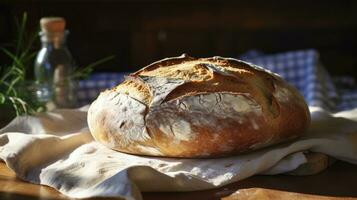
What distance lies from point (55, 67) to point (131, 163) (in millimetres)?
436

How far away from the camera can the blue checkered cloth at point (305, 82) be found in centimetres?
163

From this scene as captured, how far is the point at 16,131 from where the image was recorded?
894 millimetres

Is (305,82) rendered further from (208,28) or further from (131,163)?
(131,163)

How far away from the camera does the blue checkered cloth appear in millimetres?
1631

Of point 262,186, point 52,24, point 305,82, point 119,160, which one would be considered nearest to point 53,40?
Result: point 52,24

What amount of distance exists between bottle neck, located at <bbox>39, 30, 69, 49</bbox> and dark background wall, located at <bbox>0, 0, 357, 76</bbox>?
1514 mm

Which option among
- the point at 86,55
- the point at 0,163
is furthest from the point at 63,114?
the point at 86,55

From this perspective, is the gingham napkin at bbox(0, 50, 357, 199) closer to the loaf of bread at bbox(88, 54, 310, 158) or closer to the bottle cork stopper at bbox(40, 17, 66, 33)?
the loaf of bread at bbox(88, 54, 310, 158)

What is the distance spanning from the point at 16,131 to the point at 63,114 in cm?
9

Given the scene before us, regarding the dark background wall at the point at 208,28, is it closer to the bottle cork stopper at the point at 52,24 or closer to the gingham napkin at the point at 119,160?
the bottle cork stopper at the point at 52,24

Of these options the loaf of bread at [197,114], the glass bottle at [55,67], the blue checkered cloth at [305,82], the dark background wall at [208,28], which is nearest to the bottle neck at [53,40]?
the glass bottle at [55,67]

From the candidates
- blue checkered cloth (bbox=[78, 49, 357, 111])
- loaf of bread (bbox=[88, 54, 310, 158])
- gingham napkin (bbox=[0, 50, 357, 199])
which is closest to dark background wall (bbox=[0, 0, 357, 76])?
blue checkered cloth (bbox=[78, 49, 357, 111])

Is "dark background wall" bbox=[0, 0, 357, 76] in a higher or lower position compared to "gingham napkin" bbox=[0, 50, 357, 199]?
lower

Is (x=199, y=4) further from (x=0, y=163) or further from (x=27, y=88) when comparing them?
(x=0, y=163)
